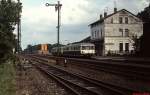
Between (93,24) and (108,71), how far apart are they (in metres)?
73.3

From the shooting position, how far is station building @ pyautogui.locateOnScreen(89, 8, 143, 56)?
304 ft

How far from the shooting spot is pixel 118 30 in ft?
314

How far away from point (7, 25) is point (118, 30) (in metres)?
63.8

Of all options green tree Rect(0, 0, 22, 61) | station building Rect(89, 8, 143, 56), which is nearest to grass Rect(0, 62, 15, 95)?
green tree Rect(0, 0, 22, 61)

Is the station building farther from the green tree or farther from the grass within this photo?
the grass

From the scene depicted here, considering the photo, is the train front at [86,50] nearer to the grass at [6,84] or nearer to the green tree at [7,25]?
the green tree at [7,25]

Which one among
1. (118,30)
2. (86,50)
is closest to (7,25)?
(86,50)

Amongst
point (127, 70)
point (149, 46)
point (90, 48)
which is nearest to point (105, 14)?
point (90, 48)

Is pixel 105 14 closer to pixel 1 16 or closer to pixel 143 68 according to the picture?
pixel 1 16

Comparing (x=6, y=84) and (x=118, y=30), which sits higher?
(x=118, y=30)

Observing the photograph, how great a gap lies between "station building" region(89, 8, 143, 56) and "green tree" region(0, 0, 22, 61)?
5521 centimetres

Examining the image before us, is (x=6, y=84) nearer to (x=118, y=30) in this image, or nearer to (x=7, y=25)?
(x=7, y=25)

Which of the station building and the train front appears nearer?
the train front

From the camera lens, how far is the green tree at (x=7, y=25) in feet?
101
